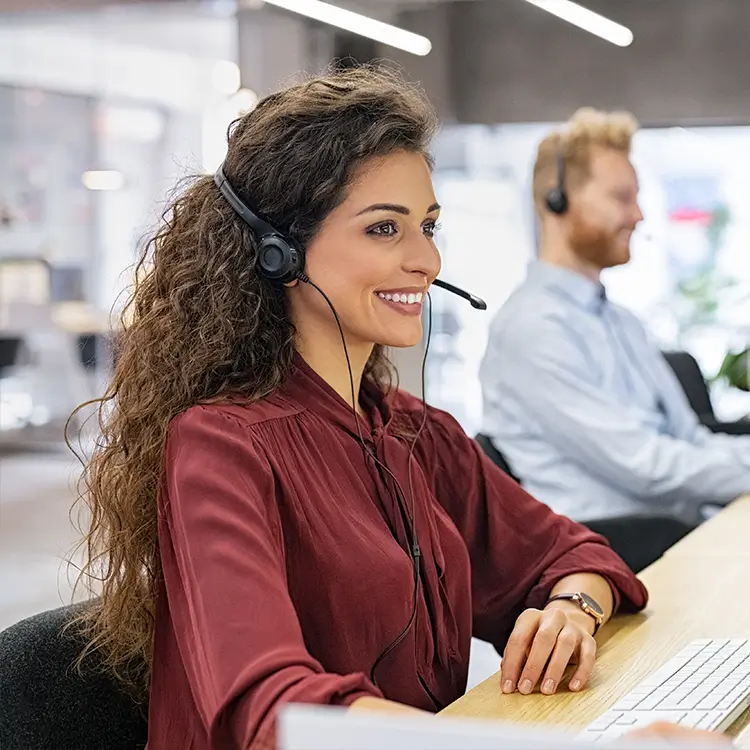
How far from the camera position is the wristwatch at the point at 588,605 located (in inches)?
63.7

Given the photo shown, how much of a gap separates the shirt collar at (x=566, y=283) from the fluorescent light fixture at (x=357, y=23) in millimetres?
1526

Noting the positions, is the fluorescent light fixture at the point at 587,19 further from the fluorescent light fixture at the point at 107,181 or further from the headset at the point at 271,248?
the headset at the point at 271,248

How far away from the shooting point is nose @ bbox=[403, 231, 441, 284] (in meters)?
1.53

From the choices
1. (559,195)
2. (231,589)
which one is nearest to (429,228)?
(231,589)

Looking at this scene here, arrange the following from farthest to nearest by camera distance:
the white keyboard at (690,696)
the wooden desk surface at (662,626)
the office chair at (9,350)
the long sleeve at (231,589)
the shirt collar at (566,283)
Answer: the office chair at (9,350) → the shirt collar at (566,283) → the wooden desk surface at (662,626) → the white keyboard at (690,696) → the long sleeve at (231,589)

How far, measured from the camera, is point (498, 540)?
1775mm

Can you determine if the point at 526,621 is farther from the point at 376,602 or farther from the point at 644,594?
the point at 644,594

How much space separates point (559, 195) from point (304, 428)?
6.68 ft

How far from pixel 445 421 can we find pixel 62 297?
18.8ft

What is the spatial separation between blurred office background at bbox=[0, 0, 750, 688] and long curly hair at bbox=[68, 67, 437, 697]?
5041mm

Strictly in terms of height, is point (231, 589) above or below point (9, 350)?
above

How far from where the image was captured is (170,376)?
1463 millimetres

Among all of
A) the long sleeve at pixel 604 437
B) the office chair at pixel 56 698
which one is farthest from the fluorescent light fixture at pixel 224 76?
the office chair at pixel 56 698

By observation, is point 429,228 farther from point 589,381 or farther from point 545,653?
point 589,381
